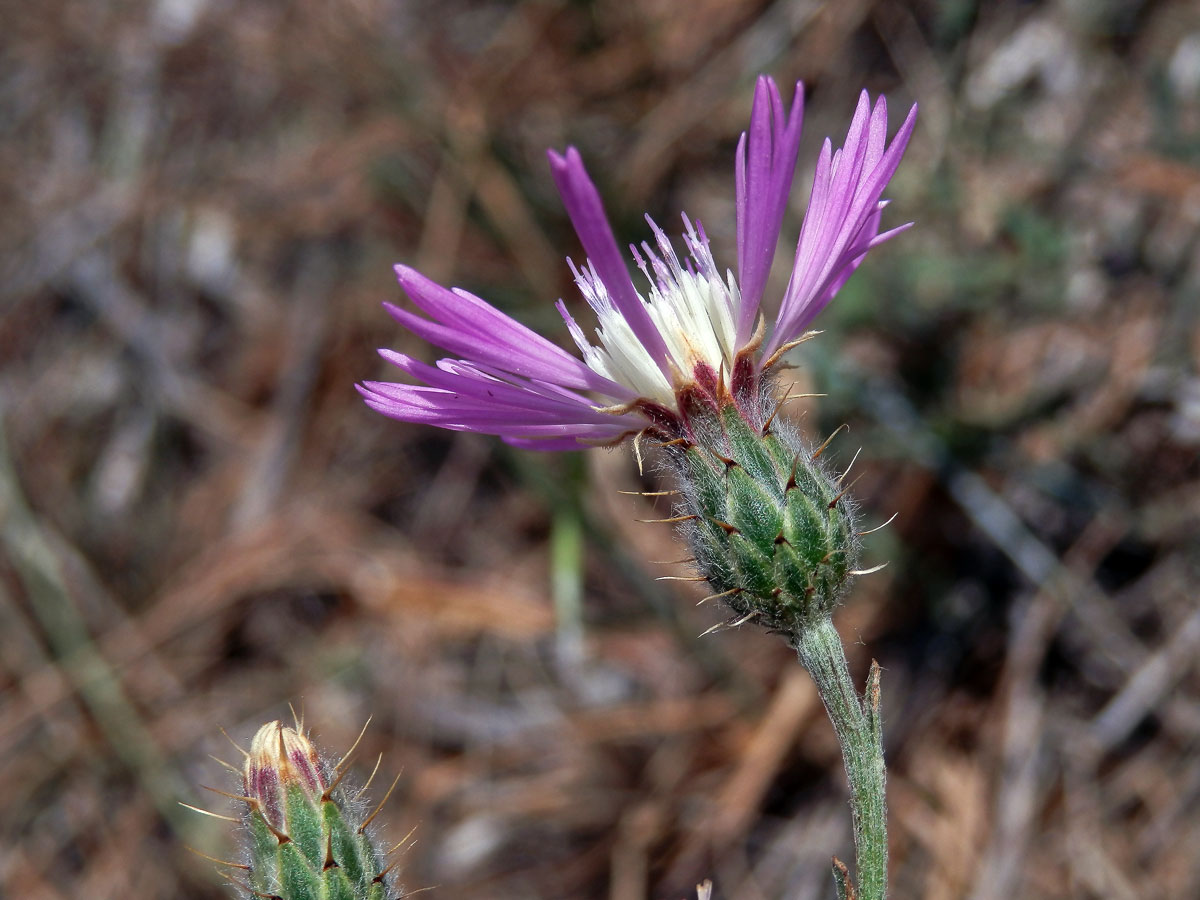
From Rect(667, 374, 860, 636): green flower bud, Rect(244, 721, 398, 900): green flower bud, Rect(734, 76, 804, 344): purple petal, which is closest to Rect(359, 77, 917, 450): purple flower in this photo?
Rect(734, 76, 804, 344): purple petal

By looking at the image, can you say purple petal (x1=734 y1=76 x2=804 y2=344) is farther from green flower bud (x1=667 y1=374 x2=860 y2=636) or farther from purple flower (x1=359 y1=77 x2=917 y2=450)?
green flower bud (x1=667 y1=374 x2=860 y2=636)

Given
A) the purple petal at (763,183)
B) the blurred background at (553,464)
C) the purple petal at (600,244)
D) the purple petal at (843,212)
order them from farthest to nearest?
the blurred background at (553,464), the purple petal at (843,212), the purple petal at (763,183), the purple petal at (600,244)

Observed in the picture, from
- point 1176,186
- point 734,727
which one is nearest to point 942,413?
point 1176,186

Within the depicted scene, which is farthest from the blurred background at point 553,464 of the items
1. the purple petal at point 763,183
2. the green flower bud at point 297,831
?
the green flower bud at point 297,831

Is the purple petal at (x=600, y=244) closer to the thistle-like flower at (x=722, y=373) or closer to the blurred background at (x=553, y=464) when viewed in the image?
the thistle-like flower at (x=722, y=373)

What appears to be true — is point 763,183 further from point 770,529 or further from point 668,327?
point 770,529

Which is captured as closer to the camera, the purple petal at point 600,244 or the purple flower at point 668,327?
the purple petal at point 600,244
